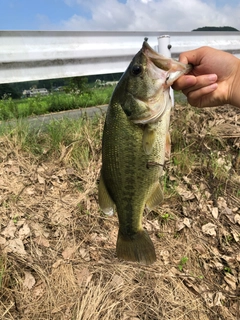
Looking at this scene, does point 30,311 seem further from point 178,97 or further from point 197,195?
point 178,97

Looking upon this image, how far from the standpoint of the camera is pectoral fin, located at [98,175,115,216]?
2104mm

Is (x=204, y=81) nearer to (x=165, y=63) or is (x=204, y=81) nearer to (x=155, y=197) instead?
(x=165, y=63)

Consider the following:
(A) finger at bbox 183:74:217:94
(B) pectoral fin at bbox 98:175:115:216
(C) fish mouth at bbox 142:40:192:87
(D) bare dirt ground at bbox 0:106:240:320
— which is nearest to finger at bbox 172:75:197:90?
(A) finger at bbox 183:74:217:94

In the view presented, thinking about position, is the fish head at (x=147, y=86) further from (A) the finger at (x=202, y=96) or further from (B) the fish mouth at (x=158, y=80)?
(A) the finger at (x=202, y=96)

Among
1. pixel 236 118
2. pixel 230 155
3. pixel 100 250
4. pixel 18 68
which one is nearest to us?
pixel 100 250

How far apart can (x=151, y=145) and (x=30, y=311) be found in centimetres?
188

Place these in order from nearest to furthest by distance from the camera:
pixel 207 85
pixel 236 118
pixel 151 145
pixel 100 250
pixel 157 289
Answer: pixel 151 145, pixel 207 85, pixel 157 289, pixel 100 250, pixel 236 118

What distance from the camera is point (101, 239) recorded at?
3.65 m

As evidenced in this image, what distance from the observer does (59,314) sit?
2.93 m

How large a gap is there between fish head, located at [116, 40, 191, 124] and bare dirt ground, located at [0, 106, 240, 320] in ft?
5.81

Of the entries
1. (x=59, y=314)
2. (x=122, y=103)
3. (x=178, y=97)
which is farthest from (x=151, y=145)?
(x=178, y=97)

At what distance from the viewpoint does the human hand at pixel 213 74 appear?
8.30 feet

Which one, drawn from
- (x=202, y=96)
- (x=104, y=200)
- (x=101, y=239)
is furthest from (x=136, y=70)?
(x=101, y=239)

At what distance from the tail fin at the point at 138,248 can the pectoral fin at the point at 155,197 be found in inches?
7.8
